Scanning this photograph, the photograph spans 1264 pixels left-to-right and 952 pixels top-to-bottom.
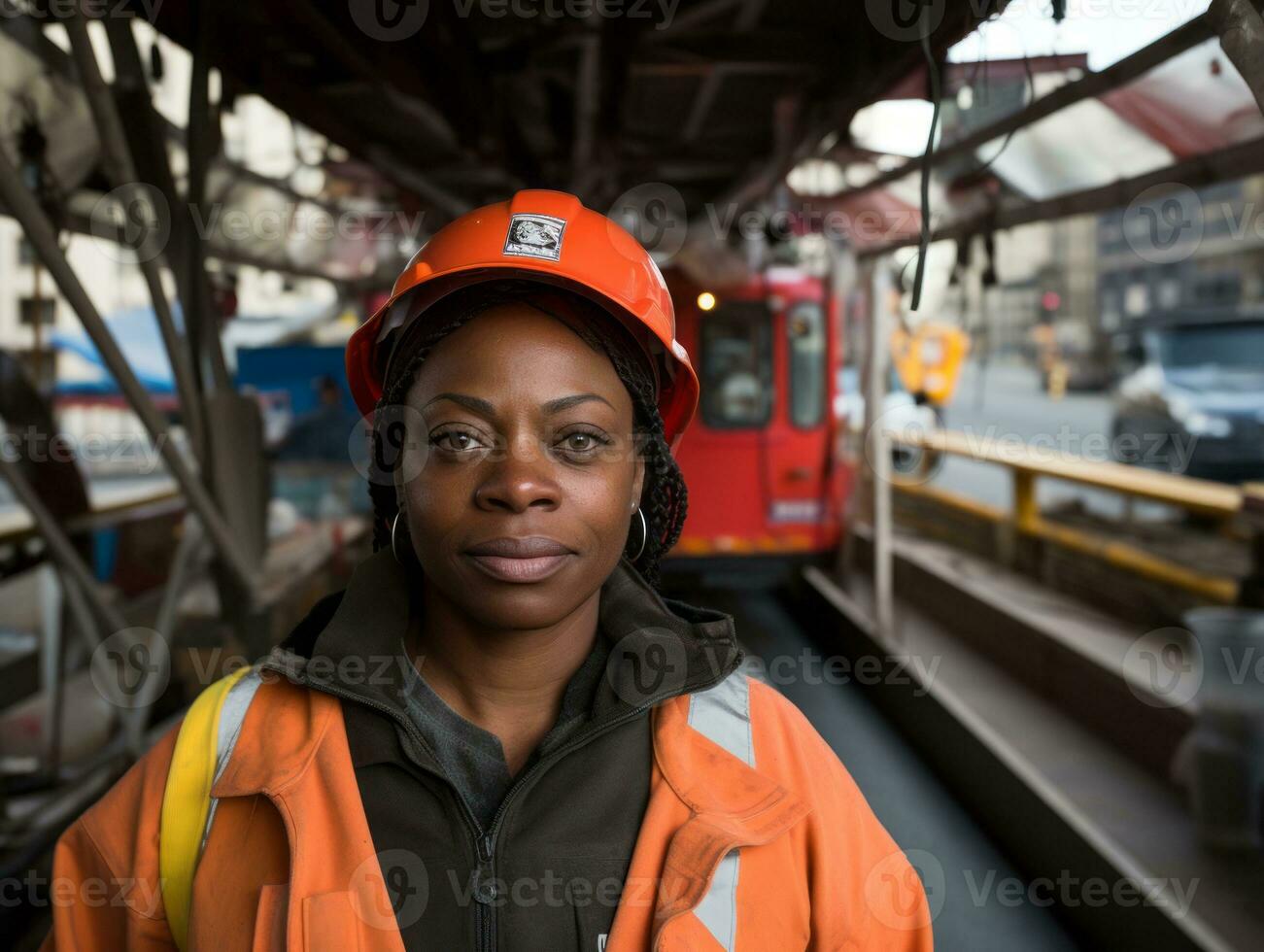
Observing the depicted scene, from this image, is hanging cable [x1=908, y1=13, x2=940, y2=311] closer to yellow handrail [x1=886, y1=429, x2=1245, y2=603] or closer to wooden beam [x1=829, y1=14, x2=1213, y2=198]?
wooden beam [x1=829, y1=14, x2=1213, y2=198]

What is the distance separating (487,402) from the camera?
1308 millimetres

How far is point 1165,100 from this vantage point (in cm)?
323

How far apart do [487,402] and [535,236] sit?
27 cm

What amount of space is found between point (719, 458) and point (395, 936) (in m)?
7.16

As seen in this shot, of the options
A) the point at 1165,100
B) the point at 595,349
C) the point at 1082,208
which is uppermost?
the point at 1165,100

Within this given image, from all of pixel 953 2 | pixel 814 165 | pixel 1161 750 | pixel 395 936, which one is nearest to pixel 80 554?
pixel 395 936

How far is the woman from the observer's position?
3.94ft

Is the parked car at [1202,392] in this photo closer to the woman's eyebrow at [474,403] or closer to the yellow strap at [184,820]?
the woman's eyebrow at [474,403]

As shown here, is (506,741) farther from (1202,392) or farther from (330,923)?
(1202,392)

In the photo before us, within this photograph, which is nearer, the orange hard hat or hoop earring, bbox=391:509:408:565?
the orange hard hat

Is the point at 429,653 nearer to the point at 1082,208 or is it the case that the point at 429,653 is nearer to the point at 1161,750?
the point at 1082,208

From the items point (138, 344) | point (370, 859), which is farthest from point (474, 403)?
point (138, 344)

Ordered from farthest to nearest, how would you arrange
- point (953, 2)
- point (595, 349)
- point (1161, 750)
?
point (1161, 750)
point (953, 2)
point (595, 349)

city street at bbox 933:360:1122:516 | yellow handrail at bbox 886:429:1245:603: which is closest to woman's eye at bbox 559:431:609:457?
city street at bbox 933:360:1122:516
